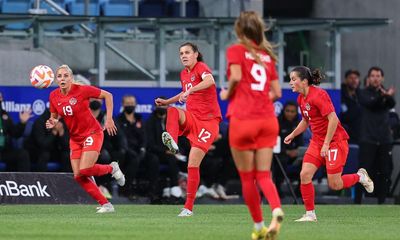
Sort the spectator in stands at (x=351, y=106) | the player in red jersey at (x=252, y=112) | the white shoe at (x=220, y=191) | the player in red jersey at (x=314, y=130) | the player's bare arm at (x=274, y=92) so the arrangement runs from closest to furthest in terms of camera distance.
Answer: the player in red jersey at (x=252, y=112) → the player's bare arm at (x=274, y=92) → the player in red jersey at (x=314, y=130) → the white shoe at (x=220, y=191) → the spectator in stands at (x=351, y=106)

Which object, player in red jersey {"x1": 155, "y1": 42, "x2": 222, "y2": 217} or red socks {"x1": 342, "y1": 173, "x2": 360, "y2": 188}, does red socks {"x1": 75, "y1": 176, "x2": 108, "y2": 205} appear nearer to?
player in red jersey {"x1": 155, "y1": 42, "x2": 222, "y2": 217}

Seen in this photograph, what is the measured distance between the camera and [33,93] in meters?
23.6

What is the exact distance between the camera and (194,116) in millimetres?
17297

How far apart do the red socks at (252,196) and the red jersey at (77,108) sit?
20.2 feet

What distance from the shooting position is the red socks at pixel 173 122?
17156 mm

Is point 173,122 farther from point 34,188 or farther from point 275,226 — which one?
point 275,226

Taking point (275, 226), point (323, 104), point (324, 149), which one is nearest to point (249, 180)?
point (275, 226)

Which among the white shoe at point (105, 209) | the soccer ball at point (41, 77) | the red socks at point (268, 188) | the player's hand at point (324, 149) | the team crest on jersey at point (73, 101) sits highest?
the soccer ball at point (41, 77)

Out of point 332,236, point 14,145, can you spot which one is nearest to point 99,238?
point 332,236

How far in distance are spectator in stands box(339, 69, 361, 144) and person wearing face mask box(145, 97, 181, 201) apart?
4.10 metres

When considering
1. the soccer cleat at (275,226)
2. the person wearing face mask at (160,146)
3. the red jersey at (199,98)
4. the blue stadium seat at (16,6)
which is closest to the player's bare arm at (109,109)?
the red jersey at (199,98)

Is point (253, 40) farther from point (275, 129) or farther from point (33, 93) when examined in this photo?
point (33, 93)

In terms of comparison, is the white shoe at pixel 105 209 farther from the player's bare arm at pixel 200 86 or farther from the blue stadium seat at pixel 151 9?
the blue stadium seat at pixel 151 9

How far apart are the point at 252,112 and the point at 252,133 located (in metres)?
0.22
